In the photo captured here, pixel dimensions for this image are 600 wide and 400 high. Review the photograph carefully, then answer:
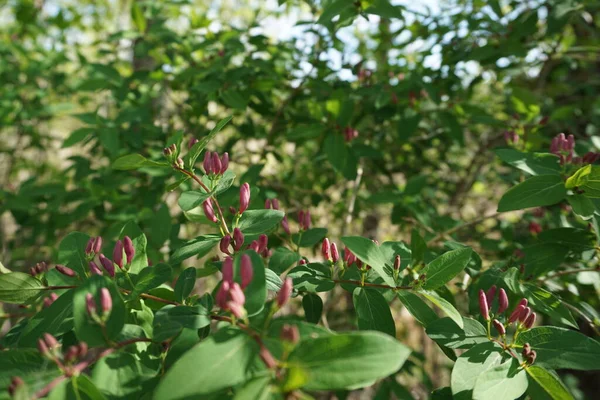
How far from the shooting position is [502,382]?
98 cm

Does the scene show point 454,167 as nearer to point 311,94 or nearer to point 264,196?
point 311,94

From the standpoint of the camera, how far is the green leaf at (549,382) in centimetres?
98

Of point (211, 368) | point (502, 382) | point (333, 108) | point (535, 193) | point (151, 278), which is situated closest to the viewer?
point (211, 368)

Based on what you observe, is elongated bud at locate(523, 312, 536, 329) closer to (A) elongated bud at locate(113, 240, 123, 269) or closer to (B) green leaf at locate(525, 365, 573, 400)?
(B) green leaf at locate(525, 365, 573, 400)

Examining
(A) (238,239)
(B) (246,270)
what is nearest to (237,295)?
(B) (246,270)

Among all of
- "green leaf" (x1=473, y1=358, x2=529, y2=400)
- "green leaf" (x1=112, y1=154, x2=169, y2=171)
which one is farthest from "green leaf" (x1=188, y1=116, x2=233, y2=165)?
"green leaf" (x1=473, y1=358, x2=529, y2=400)

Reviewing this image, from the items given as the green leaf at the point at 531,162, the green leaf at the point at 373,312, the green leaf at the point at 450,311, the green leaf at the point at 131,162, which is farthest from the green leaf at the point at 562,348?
the green leaf at the point at 131,162

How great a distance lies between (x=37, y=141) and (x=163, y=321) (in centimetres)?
347

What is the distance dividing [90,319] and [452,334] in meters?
0.79

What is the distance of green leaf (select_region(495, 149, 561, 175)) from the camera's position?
1.37 meters

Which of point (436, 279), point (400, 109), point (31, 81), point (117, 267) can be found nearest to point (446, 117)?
point (400, 109)

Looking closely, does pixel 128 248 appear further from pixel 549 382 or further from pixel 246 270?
pixel 549 382

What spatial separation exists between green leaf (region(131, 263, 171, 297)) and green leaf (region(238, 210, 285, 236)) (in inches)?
8.4

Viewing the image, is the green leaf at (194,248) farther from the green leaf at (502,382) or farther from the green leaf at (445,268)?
the green leaf at (502,382)
